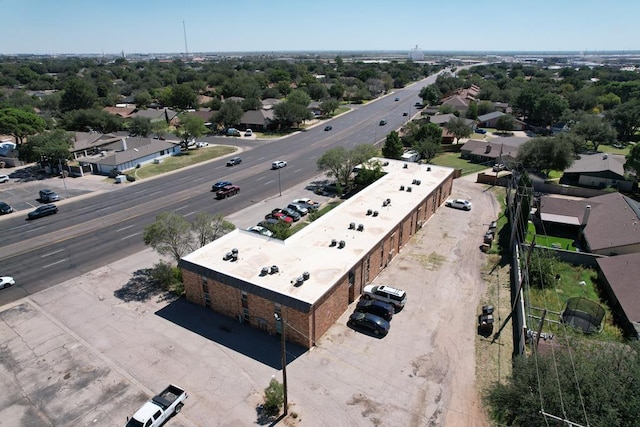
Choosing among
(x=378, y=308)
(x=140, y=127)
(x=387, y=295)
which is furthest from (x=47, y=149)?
(x=378, y=308)

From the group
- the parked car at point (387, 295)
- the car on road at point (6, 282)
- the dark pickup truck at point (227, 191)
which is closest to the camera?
the parked car at point (387, 295)

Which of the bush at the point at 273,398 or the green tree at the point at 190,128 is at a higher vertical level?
the green tree at the point at 190,128

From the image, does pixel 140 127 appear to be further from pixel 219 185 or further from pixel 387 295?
pixel 387 295

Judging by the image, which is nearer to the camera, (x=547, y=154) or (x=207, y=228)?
(x=207, y=228)

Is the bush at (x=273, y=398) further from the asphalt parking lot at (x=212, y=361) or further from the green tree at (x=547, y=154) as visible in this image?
the green tree at (x=547, y=154)

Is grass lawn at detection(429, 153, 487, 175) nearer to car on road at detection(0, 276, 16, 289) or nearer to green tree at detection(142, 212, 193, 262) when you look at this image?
green tree at detection(142, 212, 193, 262)

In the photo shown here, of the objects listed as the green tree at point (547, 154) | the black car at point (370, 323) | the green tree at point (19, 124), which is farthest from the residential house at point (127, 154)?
the green tree at point (547, 154)

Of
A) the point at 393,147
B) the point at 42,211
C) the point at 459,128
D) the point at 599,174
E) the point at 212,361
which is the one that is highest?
the point at 459,128
